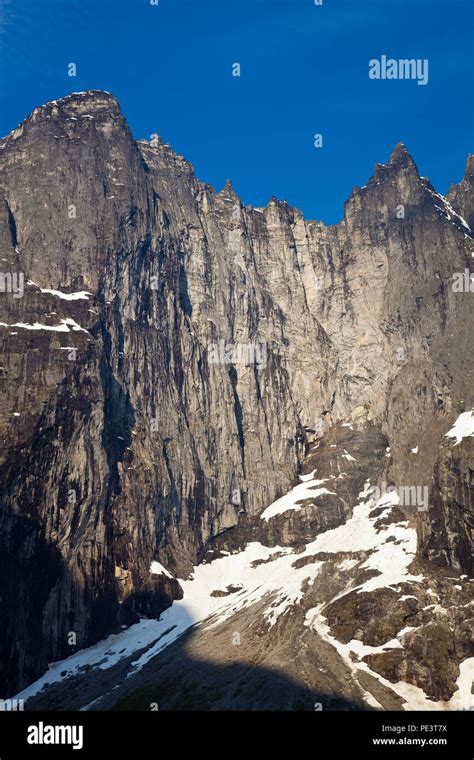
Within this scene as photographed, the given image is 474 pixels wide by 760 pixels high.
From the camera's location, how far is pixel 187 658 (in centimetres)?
18175

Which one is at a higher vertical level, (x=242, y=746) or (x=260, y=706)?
(x=242, y=746)

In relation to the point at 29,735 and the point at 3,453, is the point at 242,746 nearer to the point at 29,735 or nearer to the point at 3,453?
the point at 29,735

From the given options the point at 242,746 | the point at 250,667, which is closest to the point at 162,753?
the point at 242,746

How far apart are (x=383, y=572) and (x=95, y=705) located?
5981 cm

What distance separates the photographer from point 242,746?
76312 millimetres

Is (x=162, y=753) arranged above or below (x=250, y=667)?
above

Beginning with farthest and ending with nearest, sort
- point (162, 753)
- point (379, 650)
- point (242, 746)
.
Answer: point (379, 650)
point (242, 746)
point (162, 753)

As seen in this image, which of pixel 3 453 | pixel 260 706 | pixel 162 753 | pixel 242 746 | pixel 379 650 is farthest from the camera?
pixel 3 453

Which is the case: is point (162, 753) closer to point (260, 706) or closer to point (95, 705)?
point (260, 706)

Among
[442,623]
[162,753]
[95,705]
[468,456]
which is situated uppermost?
[468,456]

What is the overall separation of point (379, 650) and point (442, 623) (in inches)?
460

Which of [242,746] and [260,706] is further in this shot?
[260,706]

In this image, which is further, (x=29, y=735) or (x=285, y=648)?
(x=285, y=648)

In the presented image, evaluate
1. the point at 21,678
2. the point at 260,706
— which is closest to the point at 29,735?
the point at 260,706
